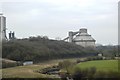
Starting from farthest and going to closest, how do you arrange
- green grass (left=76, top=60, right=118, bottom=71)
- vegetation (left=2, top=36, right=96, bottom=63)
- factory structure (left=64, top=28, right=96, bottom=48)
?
factory structure (left=64, top=28, right=96, bottom=48), vegetation (left=2, top=36, right=96, bottom=63), green grass (left=76, top=60, right=118, bottom=71)

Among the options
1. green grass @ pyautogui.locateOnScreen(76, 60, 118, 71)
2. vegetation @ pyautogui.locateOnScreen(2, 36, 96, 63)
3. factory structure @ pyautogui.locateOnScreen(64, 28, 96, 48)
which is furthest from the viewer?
factory structure @ pyautogui.locateOnScreen(64, 28, 96, 48)

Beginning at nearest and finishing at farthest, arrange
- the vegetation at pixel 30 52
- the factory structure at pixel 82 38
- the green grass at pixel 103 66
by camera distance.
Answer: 1. the green grass at pixel 103 66
2. the vegetation at pixel 30 52
3. the factory structure at pixel 82 38

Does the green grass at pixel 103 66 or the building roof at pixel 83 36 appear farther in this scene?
the building roof at pixel 83 36

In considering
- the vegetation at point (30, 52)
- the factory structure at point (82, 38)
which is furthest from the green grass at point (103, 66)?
the factory structure at point (82, 38)

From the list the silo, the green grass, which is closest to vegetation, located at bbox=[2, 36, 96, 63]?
the green grass

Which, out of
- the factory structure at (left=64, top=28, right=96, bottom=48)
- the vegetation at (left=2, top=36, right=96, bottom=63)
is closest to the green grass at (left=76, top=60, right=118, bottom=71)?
the vegetation at (left=2, top=36, right=96, bottom=63)

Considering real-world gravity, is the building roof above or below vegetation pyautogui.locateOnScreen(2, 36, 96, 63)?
above

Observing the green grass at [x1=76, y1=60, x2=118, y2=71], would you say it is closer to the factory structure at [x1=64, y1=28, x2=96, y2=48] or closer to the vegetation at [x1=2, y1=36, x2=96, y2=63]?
the vegetation at [x1=2, y1=36, x2=96, y2=63]

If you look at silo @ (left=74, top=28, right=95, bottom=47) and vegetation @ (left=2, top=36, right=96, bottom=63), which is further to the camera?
silo @ (left=74, top=28, right=95, bottom=47)

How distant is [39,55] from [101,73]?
25.1m

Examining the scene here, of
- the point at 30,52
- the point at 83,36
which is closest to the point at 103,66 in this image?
the point at 30,52

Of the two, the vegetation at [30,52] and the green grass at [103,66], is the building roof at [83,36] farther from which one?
the green grass at [103,66]

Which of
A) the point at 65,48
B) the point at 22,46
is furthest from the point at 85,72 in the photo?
the point at 65,48

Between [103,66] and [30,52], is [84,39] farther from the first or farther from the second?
[103,66]
